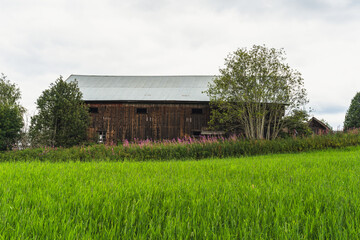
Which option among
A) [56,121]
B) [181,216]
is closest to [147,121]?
[56,121]

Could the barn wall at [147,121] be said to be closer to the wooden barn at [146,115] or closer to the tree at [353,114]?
the wooden barn at [146,115]

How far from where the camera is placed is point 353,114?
34.7 meters

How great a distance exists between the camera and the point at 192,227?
1.73 meters

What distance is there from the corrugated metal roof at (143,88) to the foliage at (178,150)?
9.29 metres

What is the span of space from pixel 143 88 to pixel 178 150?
14.1 meters

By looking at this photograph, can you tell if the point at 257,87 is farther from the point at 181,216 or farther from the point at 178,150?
the point at 181,216

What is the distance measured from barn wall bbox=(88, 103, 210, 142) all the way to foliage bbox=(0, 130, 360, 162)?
329 inches

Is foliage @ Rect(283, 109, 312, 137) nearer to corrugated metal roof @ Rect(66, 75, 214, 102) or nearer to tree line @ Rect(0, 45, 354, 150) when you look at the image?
tree line @ Rect(0, 45, 354, 150)

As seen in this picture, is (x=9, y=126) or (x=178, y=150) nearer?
(x=178, y=150)

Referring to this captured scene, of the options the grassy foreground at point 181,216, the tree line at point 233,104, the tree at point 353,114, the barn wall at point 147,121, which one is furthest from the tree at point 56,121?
the tree at point 353,114

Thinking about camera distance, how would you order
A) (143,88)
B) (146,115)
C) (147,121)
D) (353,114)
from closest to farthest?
(147,121) < (146,115) < (143,88) < (353,114)

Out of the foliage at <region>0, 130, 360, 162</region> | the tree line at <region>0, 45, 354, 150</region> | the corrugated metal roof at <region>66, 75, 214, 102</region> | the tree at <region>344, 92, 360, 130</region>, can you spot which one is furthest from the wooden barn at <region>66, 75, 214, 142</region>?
the tree at <region>344, 92, 360, 130</region>

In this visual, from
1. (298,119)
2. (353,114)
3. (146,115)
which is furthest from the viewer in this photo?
(353,114)

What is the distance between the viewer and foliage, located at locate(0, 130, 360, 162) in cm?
1146
